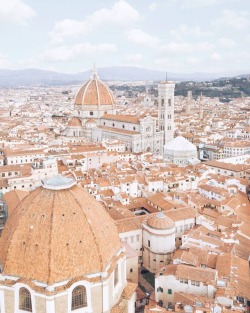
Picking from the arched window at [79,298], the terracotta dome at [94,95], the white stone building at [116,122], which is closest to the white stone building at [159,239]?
the arched window at [79,298]

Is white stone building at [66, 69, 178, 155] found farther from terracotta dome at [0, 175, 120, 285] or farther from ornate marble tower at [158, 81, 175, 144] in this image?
terracotta dome at [0, 175, 120, 285]

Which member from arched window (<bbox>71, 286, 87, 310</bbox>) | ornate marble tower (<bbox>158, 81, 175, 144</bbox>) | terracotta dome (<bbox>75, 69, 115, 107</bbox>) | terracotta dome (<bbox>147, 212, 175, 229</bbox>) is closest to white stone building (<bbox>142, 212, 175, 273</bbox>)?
terracotta dome (<bbox>147, 212, 175, 229</bbox>)

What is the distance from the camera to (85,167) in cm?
5241

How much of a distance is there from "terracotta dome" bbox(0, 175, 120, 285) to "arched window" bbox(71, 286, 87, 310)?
0.70 metres

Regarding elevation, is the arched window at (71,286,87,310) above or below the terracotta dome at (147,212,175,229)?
above

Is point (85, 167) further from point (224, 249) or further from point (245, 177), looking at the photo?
point (224, 249)

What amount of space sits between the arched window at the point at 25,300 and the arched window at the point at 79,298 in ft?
Answer: 5.98

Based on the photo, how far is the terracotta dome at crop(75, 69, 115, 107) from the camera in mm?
82375

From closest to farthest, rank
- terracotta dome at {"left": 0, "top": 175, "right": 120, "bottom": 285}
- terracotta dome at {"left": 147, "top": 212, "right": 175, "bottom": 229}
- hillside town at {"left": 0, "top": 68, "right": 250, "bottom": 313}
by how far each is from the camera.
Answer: terracotta dome at {"left": 0, "top": 175, "right": 120, "bottom": 285} < hillside town at {"left": 0, "top": 68, "right": 250, "bottom": 313} < terracotta dome at {"left": 147, "top": 212, "right": 175, "bottom": 229}

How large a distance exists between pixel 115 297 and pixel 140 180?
25373 millimetres

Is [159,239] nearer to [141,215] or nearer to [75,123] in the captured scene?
[141,215]

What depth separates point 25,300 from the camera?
17500 mm

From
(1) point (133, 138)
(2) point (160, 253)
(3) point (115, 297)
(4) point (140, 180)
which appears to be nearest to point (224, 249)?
(2) point (160, 253)

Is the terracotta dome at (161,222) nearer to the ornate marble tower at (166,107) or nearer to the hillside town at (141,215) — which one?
the hillside town at (141,215)
